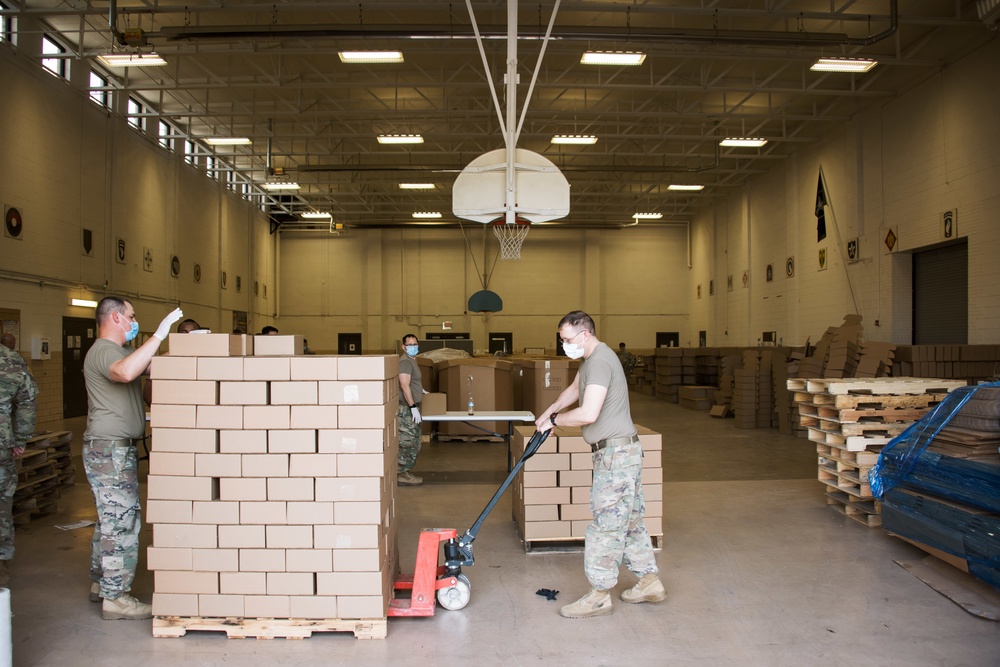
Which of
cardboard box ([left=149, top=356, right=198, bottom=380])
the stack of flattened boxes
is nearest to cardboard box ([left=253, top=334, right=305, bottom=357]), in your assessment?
cardboard box ([left=149, top=356, right=198, bottom=380])

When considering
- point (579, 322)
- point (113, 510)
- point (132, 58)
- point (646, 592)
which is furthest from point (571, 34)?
point (113, 510)

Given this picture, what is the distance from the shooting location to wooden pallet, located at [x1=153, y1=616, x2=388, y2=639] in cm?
399

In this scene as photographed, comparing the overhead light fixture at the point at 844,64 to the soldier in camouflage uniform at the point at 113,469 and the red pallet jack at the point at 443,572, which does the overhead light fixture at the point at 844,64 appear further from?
the soldier in camouflage uniform at the point at 113,469

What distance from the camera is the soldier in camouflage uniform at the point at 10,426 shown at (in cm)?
499

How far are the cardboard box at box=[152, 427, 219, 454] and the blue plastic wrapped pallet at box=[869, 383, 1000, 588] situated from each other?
4.92 metres

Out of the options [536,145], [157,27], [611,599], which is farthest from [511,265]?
[611,599]

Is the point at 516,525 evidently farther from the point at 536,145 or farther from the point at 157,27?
the point at 536,145

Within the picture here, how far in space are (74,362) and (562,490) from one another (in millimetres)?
13107

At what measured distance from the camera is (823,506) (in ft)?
23.6

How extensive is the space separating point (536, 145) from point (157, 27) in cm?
1083

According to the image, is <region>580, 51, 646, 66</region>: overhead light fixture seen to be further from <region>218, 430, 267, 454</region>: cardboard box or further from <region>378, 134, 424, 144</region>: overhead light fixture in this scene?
<region>218, 430, 267, 454</region>: cardboard box

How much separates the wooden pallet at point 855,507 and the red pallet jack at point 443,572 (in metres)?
3.84

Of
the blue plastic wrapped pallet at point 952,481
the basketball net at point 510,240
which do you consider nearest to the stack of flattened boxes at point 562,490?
the blue plastic wrapped pallet at point 952,481

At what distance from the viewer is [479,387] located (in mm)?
11211
